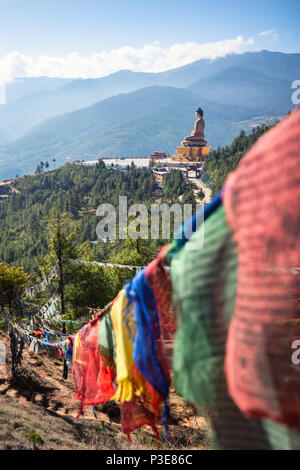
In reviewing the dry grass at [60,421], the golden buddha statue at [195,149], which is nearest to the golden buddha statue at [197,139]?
the golden buddha statue at [195,149]

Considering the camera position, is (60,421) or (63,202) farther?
(63,202)

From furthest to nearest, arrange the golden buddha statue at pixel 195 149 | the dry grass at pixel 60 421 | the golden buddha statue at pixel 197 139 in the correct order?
the golden buddha statue at pixel 197 139 → the golden buddha statue at pixel 195 149 → the dry grass at pixel 60 421

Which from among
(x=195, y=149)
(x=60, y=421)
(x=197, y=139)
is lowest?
(x=60, y=421)

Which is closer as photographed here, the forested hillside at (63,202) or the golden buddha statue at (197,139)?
the forested hillside at (63,202)

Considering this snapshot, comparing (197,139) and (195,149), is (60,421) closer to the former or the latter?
(195,149)

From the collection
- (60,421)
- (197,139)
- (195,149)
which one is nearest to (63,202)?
(195,149)

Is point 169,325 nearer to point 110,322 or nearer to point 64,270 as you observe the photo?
point 110,322

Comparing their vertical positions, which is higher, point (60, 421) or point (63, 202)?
point (63, 202)

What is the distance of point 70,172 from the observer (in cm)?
8425

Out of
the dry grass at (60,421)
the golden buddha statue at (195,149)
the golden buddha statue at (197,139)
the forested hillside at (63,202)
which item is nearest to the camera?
the dry grass at (60,421)

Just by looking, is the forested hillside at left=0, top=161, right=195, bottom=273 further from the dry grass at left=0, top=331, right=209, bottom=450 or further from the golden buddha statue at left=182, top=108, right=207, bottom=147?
the golden buddha statue at left=182, top=108, right=207, bottom=147

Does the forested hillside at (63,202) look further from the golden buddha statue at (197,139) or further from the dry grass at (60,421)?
the golden buddha statue at (197,139)

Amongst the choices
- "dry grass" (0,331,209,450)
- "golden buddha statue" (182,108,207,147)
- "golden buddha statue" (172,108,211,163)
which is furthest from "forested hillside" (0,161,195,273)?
"golden buddha statue" (182,108,207,147)
